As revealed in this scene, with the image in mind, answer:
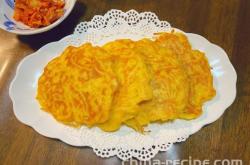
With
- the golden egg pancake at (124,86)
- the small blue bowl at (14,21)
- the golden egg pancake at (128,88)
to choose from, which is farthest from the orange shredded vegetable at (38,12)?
the golden egg pancake at (128,88)

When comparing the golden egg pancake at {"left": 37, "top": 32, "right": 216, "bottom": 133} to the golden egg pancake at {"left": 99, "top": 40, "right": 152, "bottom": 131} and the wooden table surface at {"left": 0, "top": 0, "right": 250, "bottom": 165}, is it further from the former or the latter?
the wooden table surface at {"left": 0, "top": 0, "right": 250, "bottom": 165}

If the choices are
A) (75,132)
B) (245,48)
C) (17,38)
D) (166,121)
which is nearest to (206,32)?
(245,48)

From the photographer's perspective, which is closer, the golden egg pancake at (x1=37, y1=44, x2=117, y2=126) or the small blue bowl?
the golden egg pancake at (x1=37, y1=44, x2=117, y2=126)

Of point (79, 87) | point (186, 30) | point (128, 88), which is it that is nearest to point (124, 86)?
point (128, 88)

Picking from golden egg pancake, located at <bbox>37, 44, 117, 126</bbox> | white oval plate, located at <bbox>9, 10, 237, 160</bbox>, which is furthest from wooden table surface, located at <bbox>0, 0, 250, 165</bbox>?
golden egg pancake, located at <bbox>37, 44, 117, 126</bbox>

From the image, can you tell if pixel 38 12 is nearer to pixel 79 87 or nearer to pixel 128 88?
pixel 79 87
